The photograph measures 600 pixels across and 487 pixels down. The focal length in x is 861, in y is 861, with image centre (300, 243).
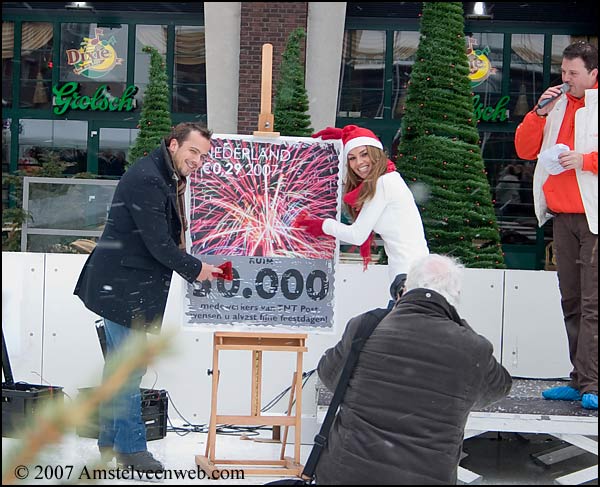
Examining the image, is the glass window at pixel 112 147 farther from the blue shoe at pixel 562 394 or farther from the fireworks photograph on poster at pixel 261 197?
the blue shoe at pixel 562 394

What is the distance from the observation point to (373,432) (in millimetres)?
3238

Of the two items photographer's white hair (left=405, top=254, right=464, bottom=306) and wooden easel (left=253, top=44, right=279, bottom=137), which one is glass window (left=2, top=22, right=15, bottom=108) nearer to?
wooden easel (left=253, top=44, right=279, bottom=137)

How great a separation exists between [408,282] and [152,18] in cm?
1289

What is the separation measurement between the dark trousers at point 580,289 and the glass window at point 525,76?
33.4 feet

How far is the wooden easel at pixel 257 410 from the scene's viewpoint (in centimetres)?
486

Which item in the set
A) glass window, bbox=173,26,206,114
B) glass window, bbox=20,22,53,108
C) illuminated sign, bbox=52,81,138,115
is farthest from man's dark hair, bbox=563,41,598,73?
glass window, bbox=20,22,53,108

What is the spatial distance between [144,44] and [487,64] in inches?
238

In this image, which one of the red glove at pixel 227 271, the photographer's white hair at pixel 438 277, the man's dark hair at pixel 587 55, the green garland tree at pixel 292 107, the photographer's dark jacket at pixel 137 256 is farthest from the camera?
the green garland tree at pixel 292 107

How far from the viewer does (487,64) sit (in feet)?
48.9

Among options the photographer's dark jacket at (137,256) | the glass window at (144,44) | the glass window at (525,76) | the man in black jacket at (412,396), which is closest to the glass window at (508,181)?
the glass window at (525,76)

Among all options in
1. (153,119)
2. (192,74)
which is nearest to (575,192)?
(153,119)

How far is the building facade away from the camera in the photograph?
14805mm

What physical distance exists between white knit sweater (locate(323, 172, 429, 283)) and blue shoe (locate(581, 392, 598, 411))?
1287 mm

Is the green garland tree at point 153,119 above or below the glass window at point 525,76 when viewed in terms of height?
below
